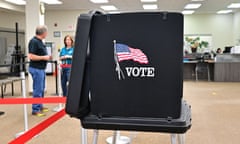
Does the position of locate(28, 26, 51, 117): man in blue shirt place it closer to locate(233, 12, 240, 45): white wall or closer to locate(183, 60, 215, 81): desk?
locate(183, 60, 215, 81): desk

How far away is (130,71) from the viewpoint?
1.05 meters

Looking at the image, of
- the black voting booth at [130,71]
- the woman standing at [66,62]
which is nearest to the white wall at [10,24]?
the woman standing at [66,62]

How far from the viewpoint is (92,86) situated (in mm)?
1093

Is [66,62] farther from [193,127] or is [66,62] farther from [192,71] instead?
[192,71]

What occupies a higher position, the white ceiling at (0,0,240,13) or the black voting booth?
the white ceiling at (0,0,240,13)

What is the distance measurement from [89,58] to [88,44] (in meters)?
0.06

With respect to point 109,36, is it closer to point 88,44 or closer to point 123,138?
point 88,44

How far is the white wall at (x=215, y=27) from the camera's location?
13.9m

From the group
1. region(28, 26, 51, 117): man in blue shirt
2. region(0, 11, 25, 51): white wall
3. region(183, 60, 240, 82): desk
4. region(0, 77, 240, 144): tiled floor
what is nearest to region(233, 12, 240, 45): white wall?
region(183, 60, 240, 82): desk

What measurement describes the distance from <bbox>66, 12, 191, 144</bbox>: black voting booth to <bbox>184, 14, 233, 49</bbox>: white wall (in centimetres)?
1348

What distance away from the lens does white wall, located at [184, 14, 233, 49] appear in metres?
13.9

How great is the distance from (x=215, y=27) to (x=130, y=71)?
1405cm

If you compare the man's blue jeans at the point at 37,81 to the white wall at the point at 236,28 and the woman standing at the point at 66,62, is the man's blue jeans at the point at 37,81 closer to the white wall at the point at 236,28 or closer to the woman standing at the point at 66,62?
the woman standing at the point at 66,62

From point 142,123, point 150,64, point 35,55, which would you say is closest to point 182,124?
point 142,123
